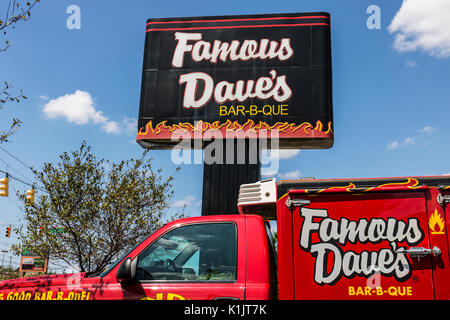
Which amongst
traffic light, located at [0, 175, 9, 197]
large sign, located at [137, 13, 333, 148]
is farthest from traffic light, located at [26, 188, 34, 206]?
large sign, located at [137, 13, 333, 148]

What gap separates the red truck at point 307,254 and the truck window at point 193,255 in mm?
10

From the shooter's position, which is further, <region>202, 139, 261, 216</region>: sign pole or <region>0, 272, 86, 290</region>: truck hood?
<region>202, 139, 261, 216</region>: sign pole

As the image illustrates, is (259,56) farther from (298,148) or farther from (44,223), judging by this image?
(44,223)

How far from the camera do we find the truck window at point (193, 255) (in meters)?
4.13

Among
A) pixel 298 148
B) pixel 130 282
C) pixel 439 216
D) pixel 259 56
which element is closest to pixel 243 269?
pixel 130 282

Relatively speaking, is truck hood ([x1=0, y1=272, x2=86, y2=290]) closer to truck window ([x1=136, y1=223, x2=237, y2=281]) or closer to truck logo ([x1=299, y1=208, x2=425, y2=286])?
truck window ([x1=136, y1=223, x2=237, y2=281])

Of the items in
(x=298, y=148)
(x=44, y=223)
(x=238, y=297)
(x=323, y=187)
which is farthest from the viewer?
(x=44, y=223)

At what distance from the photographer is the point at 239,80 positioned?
10.3 m

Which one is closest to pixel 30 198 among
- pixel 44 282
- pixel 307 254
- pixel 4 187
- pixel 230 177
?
pixel 4 187

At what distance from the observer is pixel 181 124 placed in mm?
10109

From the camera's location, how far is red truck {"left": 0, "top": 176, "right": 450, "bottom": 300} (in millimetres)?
3938

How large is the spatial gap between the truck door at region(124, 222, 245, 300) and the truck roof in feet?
2.57

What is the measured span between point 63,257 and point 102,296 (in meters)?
14.2

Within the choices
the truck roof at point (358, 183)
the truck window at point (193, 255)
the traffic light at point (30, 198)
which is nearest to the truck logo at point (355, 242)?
the truck roof at point (358, 183)
